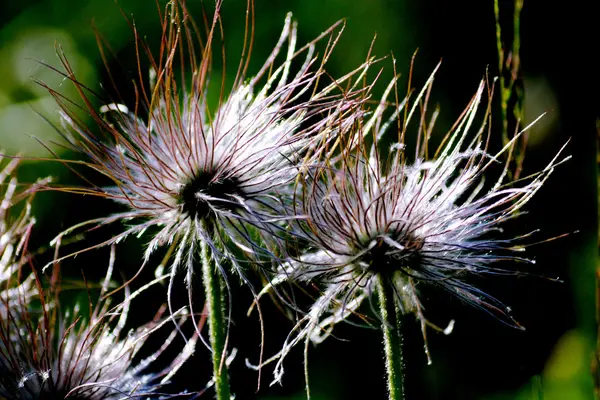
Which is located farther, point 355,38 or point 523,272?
point 355,38

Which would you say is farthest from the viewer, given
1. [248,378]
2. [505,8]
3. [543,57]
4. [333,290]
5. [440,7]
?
[440,7]

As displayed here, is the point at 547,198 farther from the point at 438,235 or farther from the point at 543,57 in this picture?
the point at 543,57

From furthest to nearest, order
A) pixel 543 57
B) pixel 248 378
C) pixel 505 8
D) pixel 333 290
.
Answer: pixel 543 57 < pixel 248 378 < pixel 333 290 < pixel 505 8

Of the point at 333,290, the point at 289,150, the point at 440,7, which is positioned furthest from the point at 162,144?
the point at 440,7

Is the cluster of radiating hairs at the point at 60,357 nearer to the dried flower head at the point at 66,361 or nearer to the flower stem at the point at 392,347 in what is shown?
the dried flower head at the point at 66,361

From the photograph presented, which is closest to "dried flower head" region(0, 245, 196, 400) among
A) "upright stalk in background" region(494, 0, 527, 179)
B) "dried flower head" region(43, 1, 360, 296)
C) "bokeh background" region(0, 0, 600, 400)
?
"dried flower head" region(43, 1, 360, 296)

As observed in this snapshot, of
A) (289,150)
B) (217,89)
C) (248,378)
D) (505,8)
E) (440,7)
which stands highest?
(440,7)

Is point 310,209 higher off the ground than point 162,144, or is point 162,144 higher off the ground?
point 162,144
